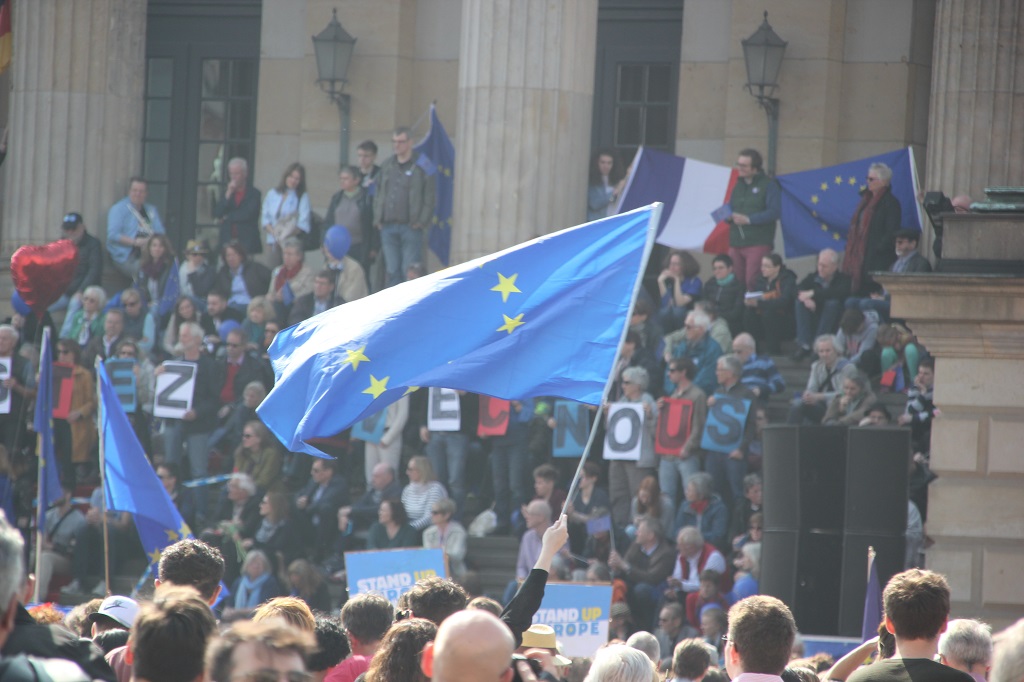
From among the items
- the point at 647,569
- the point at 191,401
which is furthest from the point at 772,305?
the point at 191,401

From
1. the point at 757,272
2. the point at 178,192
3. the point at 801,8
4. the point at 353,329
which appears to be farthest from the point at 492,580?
the point at 178,192

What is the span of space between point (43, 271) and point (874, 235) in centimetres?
934

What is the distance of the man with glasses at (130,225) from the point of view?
21672mm

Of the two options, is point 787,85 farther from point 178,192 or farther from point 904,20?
point 178,192

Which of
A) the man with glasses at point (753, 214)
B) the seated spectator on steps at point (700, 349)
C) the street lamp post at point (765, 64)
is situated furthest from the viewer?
the street lamp post at point (765, 64)

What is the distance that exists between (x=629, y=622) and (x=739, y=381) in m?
2.68

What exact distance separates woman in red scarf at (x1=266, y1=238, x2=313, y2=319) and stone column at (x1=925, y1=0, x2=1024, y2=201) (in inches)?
272

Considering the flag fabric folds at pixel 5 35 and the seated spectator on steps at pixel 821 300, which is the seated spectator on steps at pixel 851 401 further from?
the flag fabric folds at pixel 5 35

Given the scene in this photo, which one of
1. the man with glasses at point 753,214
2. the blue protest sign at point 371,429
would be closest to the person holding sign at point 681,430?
the man with glasses at point 753,214

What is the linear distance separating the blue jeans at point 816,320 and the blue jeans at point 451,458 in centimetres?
345

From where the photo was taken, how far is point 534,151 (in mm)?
19234

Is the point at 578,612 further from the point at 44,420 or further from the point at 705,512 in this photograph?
the point at 44,420

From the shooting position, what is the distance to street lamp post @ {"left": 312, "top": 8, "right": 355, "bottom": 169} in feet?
78.6

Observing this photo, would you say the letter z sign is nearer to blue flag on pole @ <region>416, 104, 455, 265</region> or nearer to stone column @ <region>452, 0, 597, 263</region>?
stone column @ <region>452, 0, 597, 263</region>
